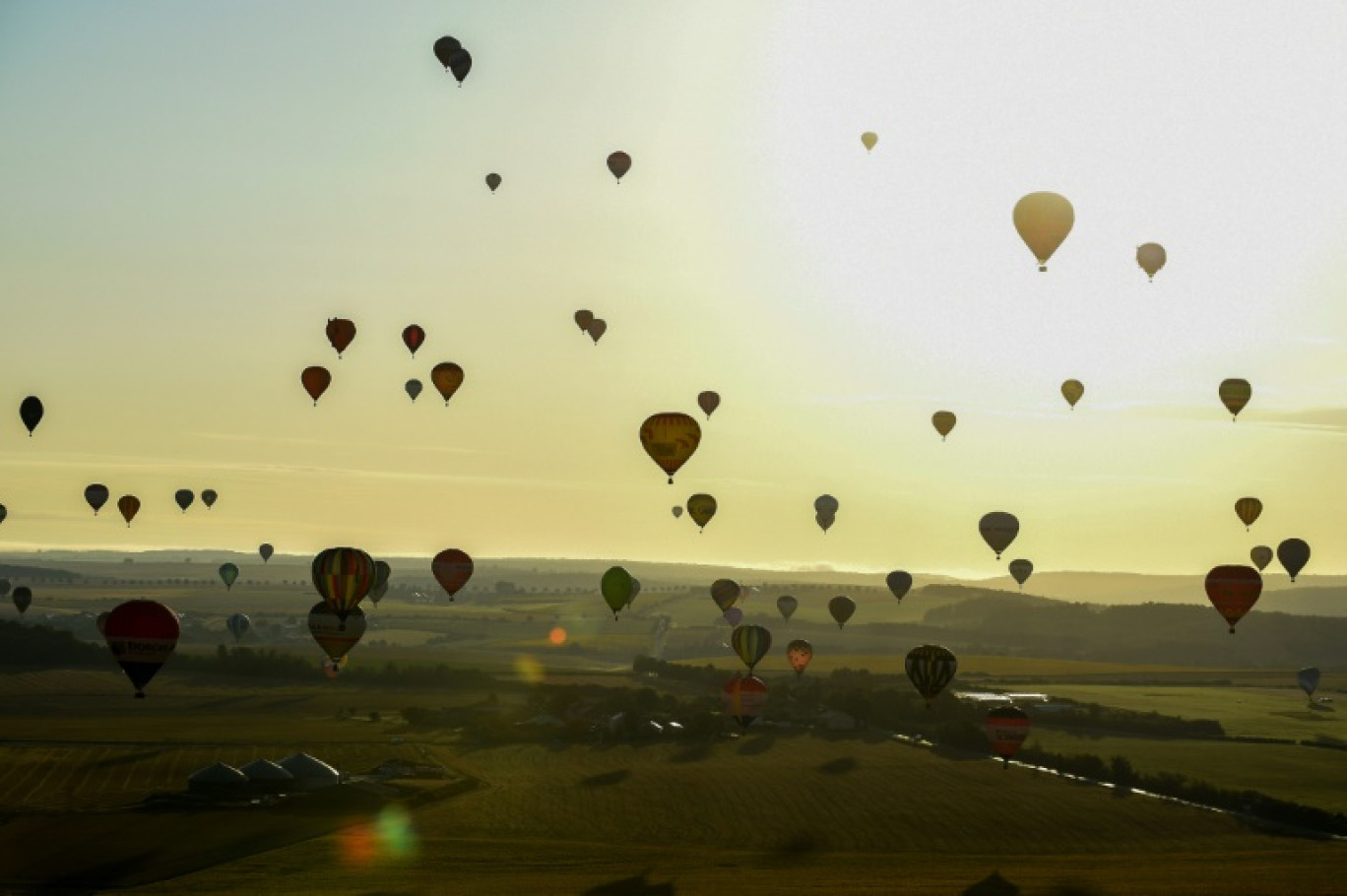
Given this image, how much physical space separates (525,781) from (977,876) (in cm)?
2904

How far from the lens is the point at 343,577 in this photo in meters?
75.6

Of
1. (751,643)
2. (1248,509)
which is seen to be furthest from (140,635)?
(1248,509)

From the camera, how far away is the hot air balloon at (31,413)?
98.4m

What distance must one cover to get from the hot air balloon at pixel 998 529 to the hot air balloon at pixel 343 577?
39.9 meters

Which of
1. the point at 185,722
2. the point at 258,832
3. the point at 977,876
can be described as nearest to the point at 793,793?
the point at 977,876

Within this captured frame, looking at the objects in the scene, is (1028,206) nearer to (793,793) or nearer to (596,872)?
(793,793)

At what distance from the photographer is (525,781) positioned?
81.0 metres

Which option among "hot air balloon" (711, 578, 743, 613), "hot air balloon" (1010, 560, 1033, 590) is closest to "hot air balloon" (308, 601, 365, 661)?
"hot air balloon" (711, 578, 743, 613)

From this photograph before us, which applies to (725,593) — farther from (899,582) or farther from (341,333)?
(341,333)

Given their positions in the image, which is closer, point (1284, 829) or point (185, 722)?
point (1284, 829)

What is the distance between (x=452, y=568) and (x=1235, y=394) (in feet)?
158

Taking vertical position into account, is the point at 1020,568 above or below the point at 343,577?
above

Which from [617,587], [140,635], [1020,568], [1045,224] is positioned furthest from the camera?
[1020,568]

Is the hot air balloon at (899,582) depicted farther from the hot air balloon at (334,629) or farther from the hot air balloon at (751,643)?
the hot air balloon at (334,629)
